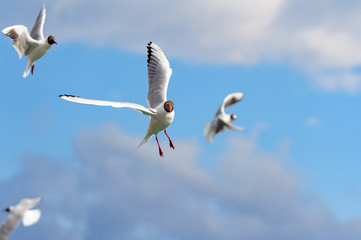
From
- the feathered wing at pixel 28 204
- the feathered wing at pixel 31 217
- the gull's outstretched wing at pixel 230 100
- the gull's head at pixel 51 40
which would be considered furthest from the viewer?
the gull's head at pixel 51 40

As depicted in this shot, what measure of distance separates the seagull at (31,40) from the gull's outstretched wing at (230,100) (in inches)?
446

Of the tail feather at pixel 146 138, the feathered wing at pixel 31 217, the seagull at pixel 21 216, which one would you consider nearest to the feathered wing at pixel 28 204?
the seagull at pixel 21 216

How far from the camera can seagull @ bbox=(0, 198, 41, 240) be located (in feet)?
58.1

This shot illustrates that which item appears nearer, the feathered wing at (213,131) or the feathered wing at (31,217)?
the feathered wing at (31,217)

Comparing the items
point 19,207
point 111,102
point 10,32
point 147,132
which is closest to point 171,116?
point 147,132

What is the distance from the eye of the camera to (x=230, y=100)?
21.2 meters

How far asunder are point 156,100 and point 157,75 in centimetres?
147

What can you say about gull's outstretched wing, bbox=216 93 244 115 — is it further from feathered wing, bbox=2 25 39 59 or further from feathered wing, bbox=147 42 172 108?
feathered wing, bbox=2 25 39 59

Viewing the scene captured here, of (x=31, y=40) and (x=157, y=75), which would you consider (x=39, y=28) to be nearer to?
(x=31, y=40)

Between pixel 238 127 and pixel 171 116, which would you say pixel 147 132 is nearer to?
pixel 171 116

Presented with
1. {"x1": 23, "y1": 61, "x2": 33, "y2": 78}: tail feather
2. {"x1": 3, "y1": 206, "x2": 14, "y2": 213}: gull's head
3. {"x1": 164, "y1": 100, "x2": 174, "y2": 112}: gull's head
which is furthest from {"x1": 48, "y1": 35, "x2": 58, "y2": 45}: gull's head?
{"x1": 3, "y1": 206, "x2": 14, "y2": 213}: gull's head

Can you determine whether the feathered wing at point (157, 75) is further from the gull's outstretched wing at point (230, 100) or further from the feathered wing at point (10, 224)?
the feathered wing at point (10, 224)

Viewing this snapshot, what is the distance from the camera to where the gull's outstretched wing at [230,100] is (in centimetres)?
2100

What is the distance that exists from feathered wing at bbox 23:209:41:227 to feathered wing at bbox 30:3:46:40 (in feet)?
44.6
